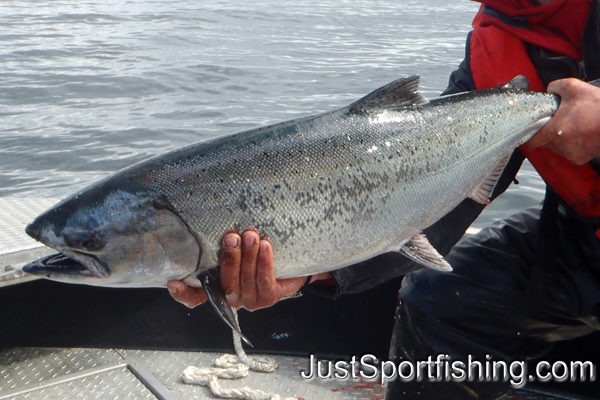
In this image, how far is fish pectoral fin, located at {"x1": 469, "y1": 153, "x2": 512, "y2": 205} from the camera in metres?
2.47

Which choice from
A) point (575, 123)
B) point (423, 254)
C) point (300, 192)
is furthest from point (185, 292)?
point (575, 123)

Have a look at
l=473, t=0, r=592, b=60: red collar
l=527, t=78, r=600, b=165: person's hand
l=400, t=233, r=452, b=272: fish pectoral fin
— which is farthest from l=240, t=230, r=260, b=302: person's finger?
l=473, t=0, r=592, b=60: red collar

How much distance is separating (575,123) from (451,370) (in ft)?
4.21

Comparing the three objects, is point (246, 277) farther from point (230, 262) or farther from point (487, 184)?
point (487, 184)

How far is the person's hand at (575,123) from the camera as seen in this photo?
2.29 metres

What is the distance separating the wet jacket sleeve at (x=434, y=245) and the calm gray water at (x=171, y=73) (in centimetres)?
328

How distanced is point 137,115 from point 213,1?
18024mm

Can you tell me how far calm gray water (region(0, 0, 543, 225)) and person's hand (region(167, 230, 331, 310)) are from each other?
4.28 m

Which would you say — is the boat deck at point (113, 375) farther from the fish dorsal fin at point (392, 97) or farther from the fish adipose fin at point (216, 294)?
the fish dorsal fin at point (392, 97)

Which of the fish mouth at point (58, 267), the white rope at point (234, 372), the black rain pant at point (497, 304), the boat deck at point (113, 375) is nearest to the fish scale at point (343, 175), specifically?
the fish mouth at point (58, 267)

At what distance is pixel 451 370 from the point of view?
9.25 ft

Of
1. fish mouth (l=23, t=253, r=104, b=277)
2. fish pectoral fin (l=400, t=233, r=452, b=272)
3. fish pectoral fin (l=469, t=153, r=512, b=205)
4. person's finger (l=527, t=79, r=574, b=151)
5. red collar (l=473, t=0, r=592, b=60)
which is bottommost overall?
fish pectoral fin (l=400, t=233, r=452, b=272)

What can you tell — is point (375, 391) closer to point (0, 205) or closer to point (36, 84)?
point (0, 205)

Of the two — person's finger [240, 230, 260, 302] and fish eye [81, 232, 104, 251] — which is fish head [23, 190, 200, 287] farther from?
person's finger [240, 230, 260, 302]
